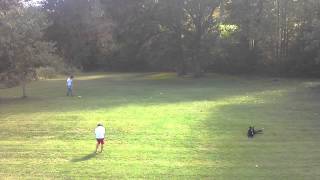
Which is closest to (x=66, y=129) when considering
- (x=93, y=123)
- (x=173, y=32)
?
(x=93, y=123)

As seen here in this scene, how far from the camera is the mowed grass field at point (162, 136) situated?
65.7ft

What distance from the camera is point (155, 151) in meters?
22.9

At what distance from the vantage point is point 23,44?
3891 centimetres

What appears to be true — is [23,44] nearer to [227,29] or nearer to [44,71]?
[44,71]

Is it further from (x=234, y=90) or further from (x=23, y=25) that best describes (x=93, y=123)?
(x=234, y=90)

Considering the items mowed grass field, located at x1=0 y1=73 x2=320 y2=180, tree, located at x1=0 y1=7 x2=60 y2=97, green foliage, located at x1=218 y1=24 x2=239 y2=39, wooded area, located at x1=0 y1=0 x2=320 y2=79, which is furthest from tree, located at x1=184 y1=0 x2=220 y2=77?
tree, located at x1=0 y1=7 x2=60 y2=97

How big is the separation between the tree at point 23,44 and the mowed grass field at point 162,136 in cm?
250

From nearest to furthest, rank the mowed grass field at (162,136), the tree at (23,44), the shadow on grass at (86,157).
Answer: the mowed grass field at (162,136) < the shadow on grass at (86,157) < the tree at (23,44)

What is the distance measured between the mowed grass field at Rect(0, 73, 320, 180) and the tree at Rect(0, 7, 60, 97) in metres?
2.50

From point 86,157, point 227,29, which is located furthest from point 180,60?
point 86,157

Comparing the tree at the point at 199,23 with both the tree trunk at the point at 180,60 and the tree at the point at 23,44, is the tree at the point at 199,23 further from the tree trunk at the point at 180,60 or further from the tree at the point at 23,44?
the tree at the point at 23,44

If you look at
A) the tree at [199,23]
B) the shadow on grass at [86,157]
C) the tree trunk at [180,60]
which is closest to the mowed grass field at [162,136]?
the shadow on grass at [86,157]

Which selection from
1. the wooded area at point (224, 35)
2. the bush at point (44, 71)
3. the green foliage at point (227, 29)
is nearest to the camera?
the bush at point (44, 71)

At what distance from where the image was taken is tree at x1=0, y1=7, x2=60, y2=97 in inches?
1490
